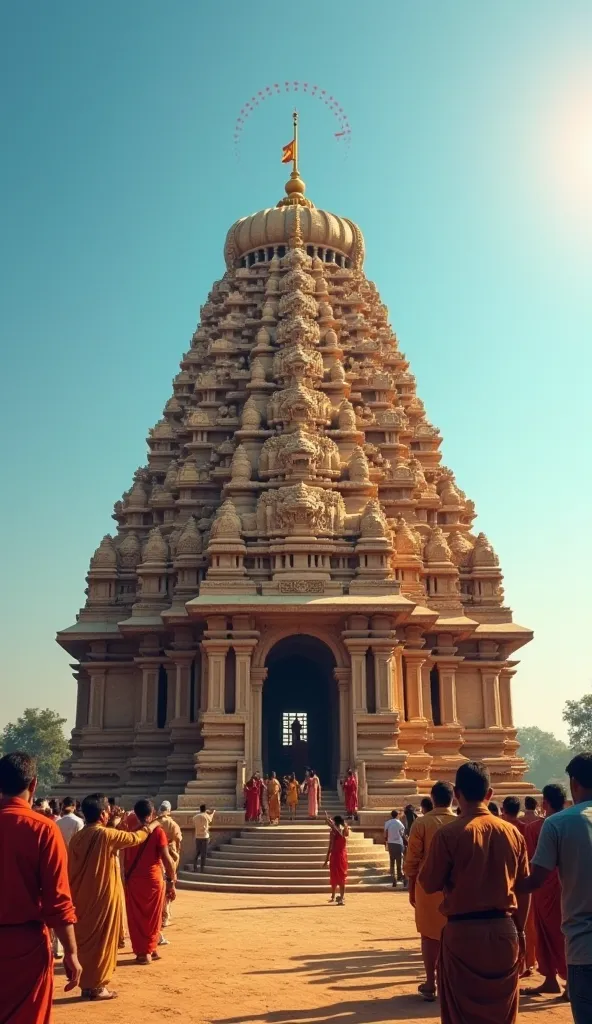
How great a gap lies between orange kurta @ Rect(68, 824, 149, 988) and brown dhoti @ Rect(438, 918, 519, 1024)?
5063mm

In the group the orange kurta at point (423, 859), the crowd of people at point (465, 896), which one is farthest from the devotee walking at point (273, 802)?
the crowd of people at point (465, 896)

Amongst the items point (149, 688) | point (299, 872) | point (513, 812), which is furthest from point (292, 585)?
point (513, 812)

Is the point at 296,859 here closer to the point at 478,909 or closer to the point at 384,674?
the point at 384,674

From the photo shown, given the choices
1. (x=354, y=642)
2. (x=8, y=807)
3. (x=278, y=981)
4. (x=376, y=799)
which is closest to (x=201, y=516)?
(x=354, y=642)

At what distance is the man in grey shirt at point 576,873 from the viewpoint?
17.2 ft

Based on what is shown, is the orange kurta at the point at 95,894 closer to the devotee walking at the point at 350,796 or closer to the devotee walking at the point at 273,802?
the devotee walking at the point at 273,802

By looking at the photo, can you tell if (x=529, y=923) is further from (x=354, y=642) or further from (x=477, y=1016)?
(x=354, y=642)

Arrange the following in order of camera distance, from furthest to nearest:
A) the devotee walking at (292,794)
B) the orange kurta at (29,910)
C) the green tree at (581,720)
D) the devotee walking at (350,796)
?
the green tree at (581,720) → the devotee walking at (292,794) → the devotee walking at (350,796) → the orange kurta at (29,910)

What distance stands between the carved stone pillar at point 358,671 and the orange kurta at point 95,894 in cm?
1518

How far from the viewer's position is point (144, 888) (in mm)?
10945

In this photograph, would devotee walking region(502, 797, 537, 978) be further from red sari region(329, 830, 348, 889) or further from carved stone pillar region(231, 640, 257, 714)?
carved stone pillar region(231, 640, 257, 714)

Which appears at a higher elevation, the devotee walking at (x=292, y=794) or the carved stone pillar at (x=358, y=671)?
the carved stone pillar at (x=358, y=671)

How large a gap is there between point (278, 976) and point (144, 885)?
6.11 ft

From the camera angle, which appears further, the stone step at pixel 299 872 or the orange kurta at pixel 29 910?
the stone step at pixel 299 872
